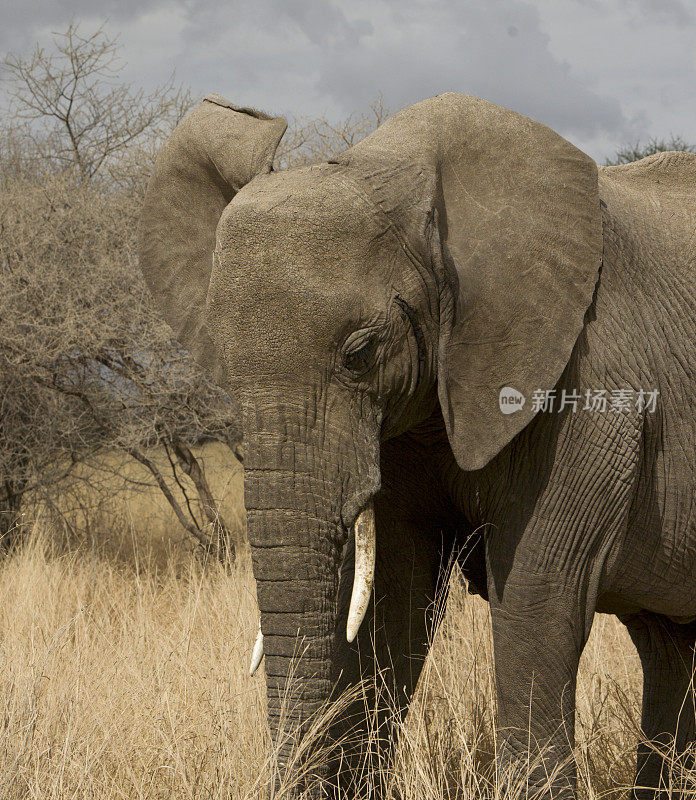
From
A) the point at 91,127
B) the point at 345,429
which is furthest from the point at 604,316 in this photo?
the point at 91,127

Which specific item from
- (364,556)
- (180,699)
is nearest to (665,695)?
(364,556)

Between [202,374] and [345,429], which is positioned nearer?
[345,429]

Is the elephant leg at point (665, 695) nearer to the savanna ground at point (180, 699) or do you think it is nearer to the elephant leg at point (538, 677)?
the savanna ground at point (180, 699)

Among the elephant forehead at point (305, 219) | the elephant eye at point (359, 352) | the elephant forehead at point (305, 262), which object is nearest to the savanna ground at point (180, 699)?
the elephant eye at point (359, 352)

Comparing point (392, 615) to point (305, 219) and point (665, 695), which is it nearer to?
point (665, 695)

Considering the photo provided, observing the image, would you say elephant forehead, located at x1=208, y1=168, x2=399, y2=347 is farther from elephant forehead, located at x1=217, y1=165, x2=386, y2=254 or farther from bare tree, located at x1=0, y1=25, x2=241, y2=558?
bare tree, located at x1=0, y1=25, x2=241, y2=558

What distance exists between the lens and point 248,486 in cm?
237

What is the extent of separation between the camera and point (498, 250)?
8.00ft

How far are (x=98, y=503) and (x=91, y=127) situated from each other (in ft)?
12.4

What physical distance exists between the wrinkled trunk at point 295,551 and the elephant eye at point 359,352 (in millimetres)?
202

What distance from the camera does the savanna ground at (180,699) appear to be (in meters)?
2.88

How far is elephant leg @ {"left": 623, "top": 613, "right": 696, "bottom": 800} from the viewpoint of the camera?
3.34m

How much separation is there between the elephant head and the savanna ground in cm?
58

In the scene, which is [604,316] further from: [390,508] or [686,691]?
[686,691]
